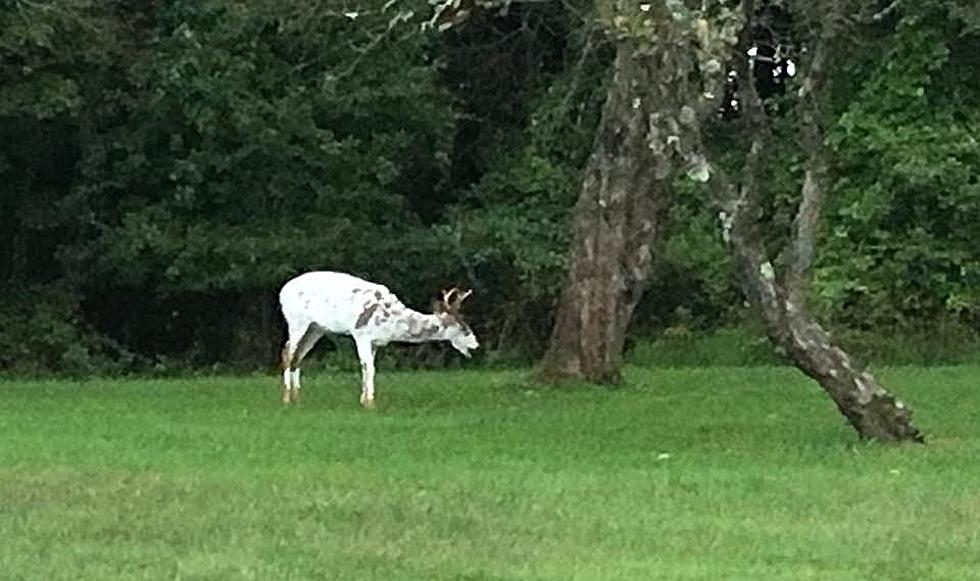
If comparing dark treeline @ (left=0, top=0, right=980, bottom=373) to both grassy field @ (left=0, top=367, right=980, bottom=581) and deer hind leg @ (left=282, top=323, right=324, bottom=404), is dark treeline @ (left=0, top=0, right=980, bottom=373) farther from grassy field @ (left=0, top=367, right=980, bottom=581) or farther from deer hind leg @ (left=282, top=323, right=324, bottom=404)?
grassy field @ (left=0, top=367, right=980, bottom=581)

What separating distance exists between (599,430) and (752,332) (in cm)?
1207

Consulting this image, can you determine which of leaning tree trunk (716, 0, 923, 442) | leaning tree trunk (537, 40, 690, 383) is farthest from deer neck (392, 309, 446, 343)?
leaning tree trunk (716, 0, 923, 442)

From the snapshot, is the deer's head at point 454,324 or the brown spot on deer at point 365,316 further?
the deer's head at point 454,324

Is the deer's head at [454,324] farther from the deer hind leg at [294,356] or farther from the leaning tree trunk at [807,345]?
the leaning tree trunk at [807,345]

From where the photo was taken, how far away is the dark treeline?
102 ft

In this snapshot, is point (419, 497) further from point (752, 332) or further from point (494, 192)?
point (494, 192)

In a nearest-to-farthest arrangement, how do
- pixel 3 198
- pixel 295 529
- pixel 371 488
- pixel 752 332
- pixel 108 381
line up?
1. pixel 295 529
2. pixel 371 488
3. pixel 108 381
4. pixel 752 332
5. pixel 3 198

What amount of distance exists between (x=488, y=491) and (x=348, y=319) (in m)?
8.86

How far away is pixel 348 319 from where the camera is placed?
74.3 feet

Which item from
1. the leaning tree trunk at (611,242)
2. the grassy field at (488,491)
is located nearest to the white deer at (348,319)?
the grassy field at (488,491)

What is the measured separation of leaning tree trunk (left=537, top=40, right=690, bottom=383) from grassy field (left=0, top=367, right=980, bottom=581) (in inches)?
65.9

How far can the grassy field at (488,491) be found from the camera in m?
11.2

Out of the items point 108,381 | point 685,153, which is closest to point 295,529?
point 685,153

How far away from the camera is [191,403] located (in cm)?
2252
